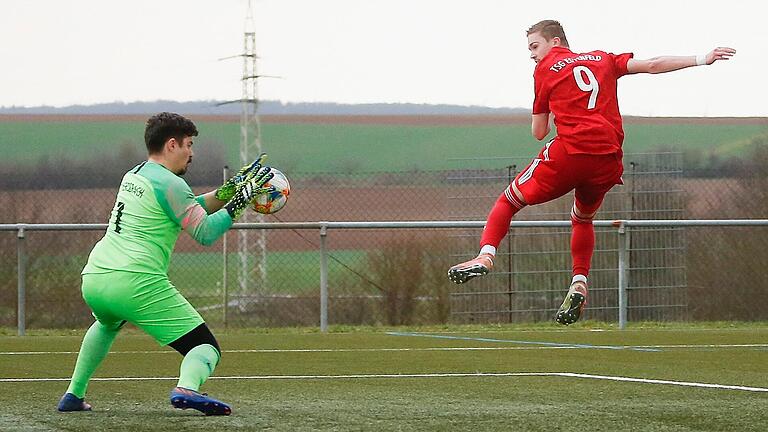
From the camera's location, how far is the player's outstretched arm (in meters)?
7.38

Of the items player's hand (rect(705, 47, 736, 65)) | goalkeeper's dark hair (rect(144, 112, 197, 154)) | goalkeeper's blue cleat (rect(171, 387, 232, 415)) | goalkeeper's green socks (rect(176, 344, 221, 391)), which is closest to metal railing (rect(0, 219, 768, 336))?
player's hand (rect(705, 47, 736, 65))

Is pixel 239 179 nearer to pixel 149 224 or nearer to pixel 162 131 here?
A: pixel 162 131

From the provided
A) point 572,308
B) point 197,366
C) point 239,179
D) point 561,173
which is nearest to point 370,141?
point 572,308

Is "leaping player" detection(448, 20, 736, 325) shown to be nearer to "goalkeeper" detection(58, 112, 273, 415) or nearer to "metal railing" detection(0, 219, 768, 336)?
"goalkeeper" detection(58, 112, 273, 415)

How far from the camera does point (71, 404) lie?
251 inches

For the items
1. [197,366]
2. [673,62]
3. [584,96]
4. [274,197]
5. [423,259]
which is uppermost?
[673,62]

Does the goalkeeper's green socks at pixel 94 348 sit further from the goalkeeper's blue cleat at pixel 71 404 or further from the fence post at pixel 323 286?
the fence post at pixel 323 286

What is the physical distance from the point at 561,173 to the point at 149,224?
7.78 ft

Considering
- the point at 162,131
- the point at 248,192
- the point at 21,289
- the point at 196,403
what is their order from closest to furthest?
the point at 196,403, the point at 162,131, the point at 248,192, the point at 21,289

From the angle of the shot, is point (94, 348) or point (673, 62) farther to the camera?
point (673, 62)

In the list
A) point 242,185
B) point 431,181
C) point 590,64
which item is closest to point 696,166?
point 431,181

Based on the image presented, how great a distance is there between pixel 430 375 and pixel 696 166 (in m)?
15.4

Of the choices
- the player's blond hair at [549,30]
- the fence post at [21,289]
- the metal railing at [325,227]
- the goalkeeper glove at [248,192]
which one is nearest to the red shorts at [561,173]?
the player's blond hair at [549,30]

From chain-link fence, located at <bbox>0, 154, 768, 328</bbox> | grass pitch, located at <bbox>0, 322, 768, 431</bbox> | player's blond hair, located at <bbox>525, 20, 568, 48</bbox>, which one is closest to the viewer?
grass pitch, located at <bbox>0, 322, 768, 431</bbox>
